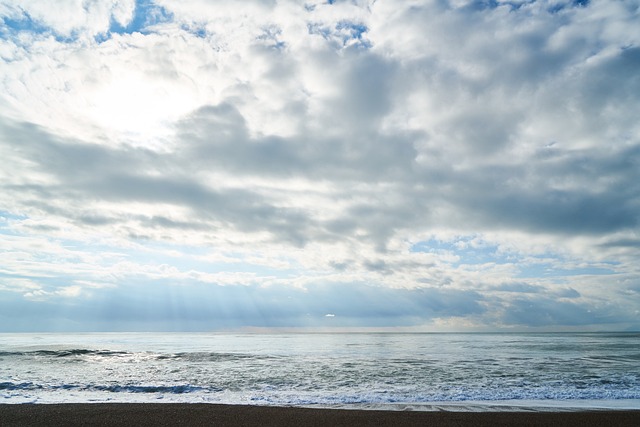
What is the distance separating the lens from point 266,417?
14086 mm

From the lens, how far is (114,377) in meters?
26.3

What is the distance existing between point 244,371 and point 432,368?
48.5 feet

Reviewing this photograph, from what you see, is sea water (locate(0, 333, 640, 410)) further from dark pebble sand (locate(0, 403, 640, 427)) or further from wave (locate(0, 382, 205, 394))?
dark pebble sand (locate(0, 403, 640, 427))

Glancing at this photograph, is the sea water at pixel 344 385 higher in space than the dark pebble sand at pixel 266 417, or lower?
lower

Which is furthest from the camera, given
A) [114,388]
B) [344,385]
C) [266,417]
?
[344,385]

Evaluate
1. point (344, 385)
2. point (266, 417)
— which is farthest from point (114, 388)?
point (344, 385)

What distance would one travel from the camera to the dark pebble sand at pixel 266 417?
44.2 feet

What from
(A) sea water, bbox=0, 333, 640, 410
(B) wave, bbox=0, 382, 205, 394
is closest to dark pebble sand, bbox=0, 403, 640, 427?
(A) sea water, bbox=0, 333, 640, 410

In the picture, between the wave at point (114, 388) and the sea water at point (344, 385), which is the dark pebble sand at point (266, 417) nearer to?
the sea water at point (344, 385)

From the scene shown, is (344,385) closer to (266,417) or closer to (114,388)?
(266,417)

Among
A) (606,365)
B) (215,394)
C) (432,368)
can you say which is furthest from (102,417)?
(606,365)

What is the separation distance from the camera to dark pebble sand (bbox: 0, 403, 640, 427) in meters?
13.5

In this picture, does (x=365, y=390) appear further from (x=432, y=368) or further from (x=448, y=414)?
(x=432, y=368)

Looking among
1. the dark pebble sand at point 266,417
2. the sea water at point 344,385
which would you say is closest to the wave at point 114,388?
the sea water at point 344,385
